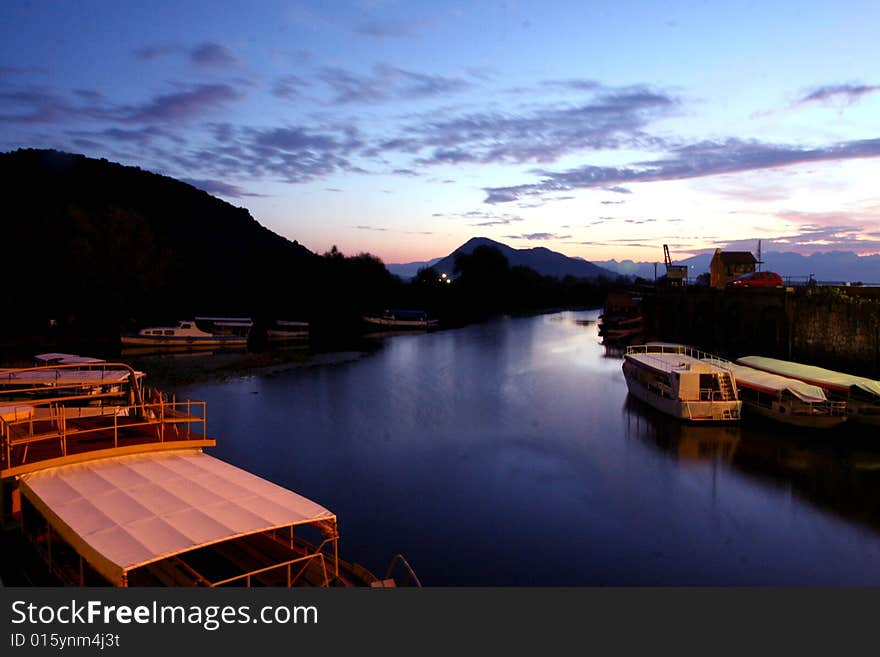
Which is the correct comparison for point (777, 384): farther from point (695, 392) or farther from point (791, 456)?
point (791, 456)

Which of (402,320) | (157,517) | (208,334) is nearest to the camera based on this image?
(157,517)

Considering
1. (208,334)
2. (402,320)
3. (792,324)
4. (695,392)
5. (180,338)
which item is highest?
(792,324)

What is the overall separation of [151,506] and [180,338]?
53.0 meters

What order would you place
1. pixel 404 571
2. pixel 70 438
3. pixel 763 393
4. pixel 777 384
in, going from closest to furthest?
1. pixel 70 438
2. pixel 404 571
3. pixel 777 384
4. pixel 763 393

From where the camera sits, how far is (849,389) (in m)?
26.3

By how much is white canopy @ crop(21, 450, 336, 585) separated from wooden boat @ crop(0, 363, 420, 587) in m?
0.01

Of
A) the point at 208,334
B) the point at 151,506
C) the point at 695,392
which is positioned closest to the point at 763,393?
the point at 695,392

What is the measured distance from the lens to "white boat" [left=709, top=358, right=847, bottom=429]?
25.5m

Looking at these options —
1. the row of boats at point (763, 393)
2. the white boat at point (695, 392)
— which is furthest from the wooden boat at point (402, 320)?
the white boat at point (695, 392)

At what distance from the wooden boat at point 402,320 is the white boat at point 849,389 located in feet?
183

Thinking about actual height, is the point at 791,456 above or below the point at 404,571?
above

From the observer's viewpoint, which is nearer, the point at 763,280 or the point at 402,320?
the point at 763,280

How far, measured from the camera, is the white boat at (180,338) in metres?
56.8

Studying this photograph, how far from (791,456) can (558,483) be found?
9.63 meters
